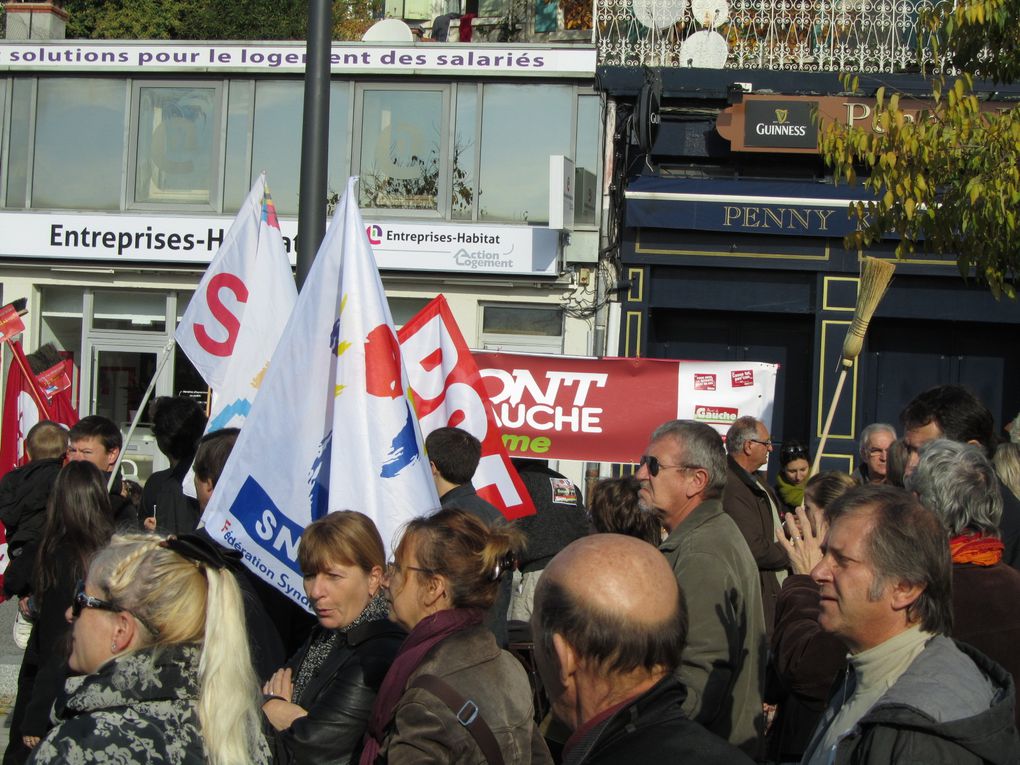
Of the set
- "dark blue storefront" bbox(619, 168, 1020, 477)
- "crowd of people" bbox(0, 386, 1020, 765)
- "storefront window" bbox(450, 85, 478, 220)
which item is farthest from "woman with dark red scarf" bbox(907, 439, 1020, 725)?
"storefront window" bbox(450, 85, 478, 220)

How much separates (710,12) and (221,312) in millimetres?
10819

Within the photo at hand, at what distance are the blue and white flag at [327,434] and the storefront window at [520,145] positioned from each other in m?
11.0

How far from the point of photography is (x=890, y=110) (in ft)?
30.1

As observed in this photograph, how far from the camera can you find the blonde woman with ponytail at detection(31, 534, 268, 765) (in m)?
2.73

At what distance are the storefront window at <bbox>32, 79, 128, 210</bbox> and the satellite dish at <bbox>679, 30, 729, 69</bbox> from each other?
7400mm

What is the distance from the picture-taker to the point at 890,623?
2.81 m

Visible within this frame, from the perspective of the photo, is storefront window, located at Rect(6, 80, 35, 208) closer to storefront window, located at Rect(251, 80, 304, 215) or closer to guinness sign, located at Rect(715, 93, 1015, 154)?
storefront window, located at Rect(251, 80, 304, 215)

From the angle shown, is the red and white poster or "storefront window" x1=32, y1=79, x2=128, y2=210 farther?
"storefront window" x1=32, y1=79, x2=128, y2=210

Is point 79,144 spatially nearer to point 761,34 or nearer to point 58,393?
point 58,393

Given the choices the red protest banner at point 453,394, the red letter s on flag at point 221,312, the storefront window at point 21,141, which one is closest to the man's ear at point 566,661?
the red protest banner at point 453,394

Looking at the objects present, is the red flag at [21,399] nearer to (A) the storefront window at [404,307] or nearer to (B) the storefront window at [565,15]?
(A) the storefront window at [404,307]

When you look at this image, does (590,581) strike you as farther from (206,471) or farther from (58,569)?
(58,569)

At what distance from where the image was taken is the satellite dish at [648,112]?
49.1 ft

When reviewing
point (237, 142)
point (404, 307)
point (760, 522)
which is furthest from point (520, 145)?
point (760, 522)
